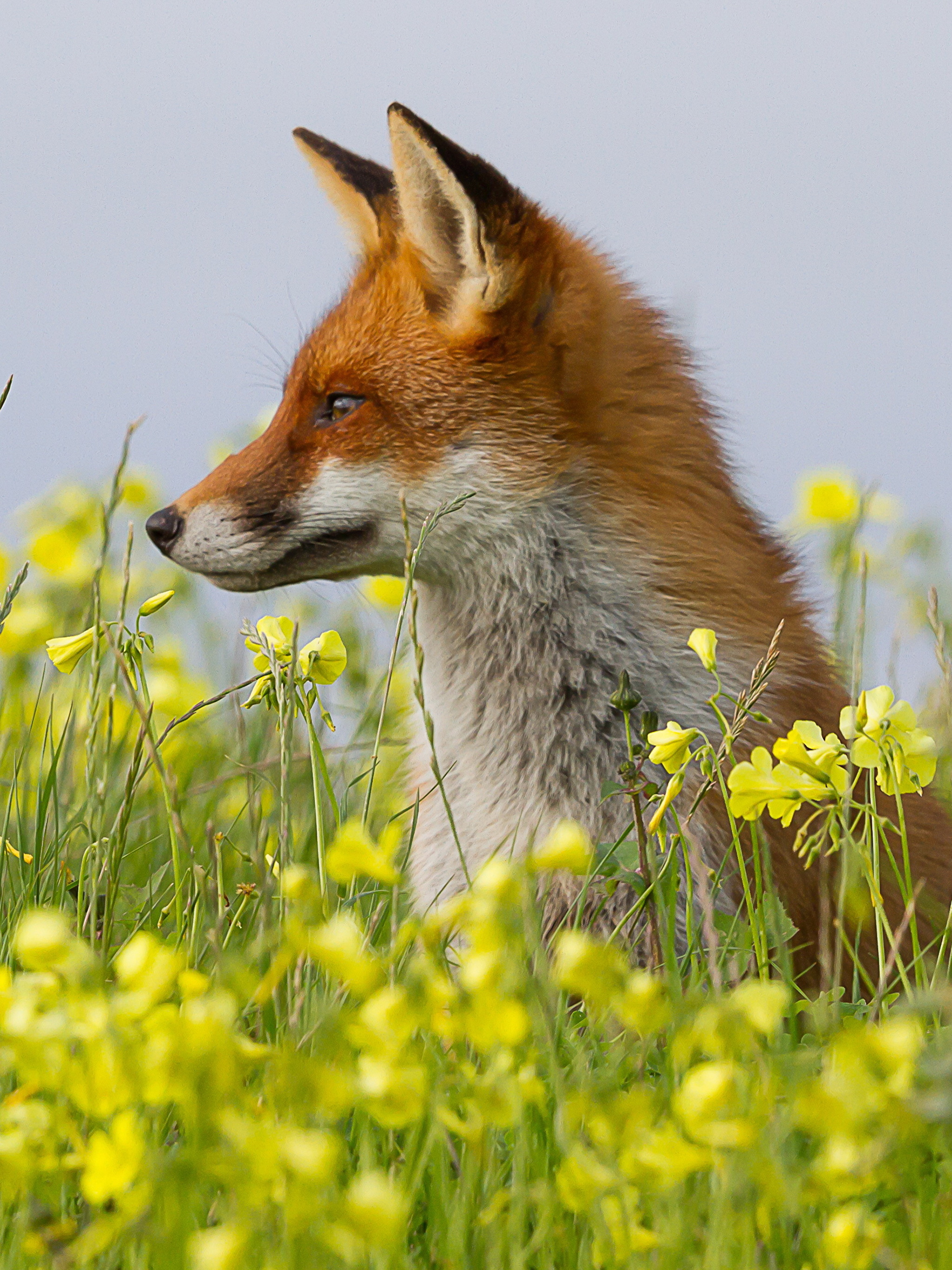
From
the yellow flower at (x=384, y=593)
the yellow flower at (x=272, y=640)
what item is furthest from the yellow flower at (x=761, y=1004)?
the yellow flower at (x=384, y=593)

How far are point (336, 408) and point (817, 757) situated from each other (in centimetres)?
206

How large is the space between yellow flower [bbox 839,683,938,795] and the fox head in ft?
4.84

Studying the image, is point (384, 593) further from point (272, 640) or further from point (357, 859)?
point (357, 859)

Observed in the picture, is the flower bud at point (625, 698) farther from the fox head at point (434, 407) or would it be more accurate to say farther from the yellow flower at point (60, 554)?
the yellow flower at point (60, 554)

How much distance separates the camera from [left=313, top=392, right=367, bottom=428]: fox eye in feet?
12.5

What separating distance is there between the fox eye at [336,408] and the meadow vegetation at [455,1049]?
48 centimetres

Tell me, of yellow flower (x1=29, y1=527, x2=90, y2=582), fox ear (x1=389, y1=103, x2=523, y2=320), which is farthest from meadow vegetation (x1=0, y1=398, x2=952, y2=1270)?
yellow flower (x1=29, y1=527, x2=90, y2=582)

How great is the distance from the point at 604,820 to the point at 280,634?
1.10m

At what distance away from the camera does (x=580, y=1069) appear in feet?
6.29

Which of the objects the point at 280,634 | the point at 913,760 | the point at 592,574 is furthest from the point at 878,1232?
the point at 592,574

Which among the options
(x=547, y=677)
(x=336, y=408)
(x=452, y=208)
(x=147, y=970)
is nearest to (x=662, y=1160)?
(x=147, y=970)

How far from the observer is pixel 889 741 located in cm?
236

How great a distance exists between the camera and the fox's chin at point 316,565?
3797 millimetres

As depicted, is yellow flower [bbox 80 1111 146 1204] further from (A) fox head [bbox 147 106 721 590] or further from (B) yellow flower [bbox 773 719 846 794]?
(A) fox head [bbox 147 106 721 590]
